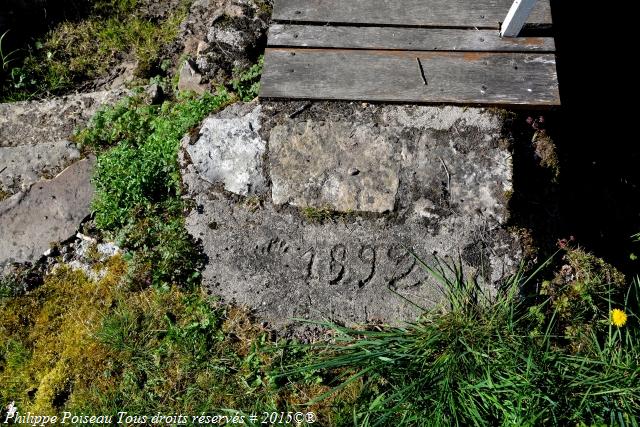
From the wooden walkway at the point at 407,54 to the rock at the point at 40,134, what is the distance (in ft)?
4.84

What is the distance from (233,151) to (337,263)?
929 millimetres

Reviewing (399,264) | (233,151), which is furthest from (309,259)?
(233,151)

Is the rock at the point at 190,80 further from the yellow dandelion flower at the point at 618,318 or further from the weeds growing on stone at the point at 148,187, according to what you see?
the yellow dandelion flower at the point at 618,318

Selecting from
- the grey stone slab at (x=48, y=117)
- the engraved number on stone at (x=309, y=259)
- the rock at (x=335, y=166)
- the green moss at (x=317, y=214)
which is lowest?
the engraved number on stone at (x=309, y=259)

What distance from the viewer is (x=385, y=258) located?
3.46 m

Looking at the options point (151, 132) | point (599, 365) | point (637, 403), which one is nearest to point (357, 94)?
point (151, 132)

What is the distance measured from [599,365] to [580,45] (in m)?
2.89

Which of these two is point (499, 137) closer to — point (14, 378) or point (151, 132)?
point (151, 132)

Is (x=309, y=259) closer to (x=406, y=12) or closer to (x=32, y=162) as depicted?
(x=406, y=12)

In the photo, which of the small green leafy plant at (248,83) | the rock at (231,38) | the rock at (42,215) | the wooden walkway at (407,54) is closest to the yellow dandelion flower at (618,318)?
the wooden walkway at (407,54)

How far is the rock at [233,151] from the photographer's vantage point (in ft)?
12.0

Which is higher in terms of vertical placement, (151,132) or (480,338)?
(151,132)

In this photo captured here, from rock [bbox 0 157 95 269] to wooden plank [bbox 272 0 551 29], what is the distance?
66.6 inches

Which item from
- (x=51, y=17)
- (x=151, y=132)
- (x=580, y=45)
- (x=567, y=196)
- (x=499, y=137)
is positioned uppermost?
(x=51, y=17)
